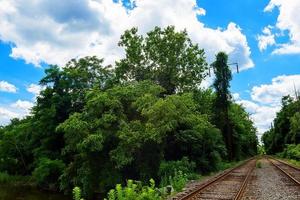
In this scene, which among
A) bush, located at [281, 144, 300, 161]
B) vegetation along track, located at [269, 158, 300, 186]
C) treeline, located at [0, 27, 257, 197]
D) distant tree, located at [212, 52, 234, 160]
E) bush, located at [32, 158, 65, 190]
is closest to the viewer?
vegetation along track, located at [269, 158, 300, 186]

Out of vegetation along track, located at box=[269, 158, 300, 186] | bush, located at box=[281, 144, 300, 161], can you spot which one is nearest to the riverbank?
vegetation along track, located at box=[269, 158, 300, 186]

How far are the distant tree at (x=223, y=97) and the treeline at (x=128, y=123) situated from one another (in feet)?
0.51

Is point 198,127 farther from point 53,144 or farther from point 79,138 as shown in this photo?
point 53,144

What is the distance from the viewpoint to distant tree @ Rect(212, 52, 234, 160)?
57.3 meters

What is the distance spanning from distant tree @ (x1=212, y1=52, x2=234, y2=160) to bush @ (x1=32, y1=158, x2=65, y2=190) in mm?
26500

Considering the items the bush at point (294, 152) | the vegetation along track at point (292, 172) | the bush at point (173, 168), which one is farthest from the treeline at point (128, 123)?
the bush at point (294, 152)

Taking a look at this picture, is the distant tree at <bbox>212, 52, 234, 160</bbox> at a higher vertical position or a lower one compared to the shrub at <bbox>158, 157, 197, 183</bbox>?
higher

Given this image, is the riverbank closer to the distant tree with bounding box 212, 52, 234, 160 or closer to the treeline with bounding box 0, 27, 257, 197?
the treeline with bounding box 0, 27, 257, 197

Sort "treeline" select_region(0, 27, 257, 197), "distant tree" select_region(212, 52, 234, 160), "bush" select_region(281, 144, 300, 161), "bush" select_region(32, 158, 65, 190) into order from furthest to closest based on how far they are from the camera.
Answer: "distant tree" select_region(212, 52, 234, 160), "bush" select_region(281, 144, 300, 161), "bush" select_region(32, 158, 65, 190), "treeline" select_region(0, 27, 257, 197)

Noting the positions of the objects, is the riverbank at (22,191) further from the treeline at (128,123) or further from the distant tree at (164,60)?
the distant tree at (164,60)

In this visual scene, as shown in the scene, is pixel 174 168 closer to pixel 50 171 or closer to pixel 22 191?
pixel 50 171

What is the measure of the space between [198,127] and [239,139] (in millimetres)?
34483

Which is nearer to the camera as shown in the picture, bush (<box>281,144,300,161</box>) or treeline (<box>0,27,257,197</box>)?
treeline (<box>0,27,257,197</box>)

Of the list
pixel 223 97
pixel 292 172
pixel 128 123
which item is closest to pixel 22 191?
pixel 128 123
